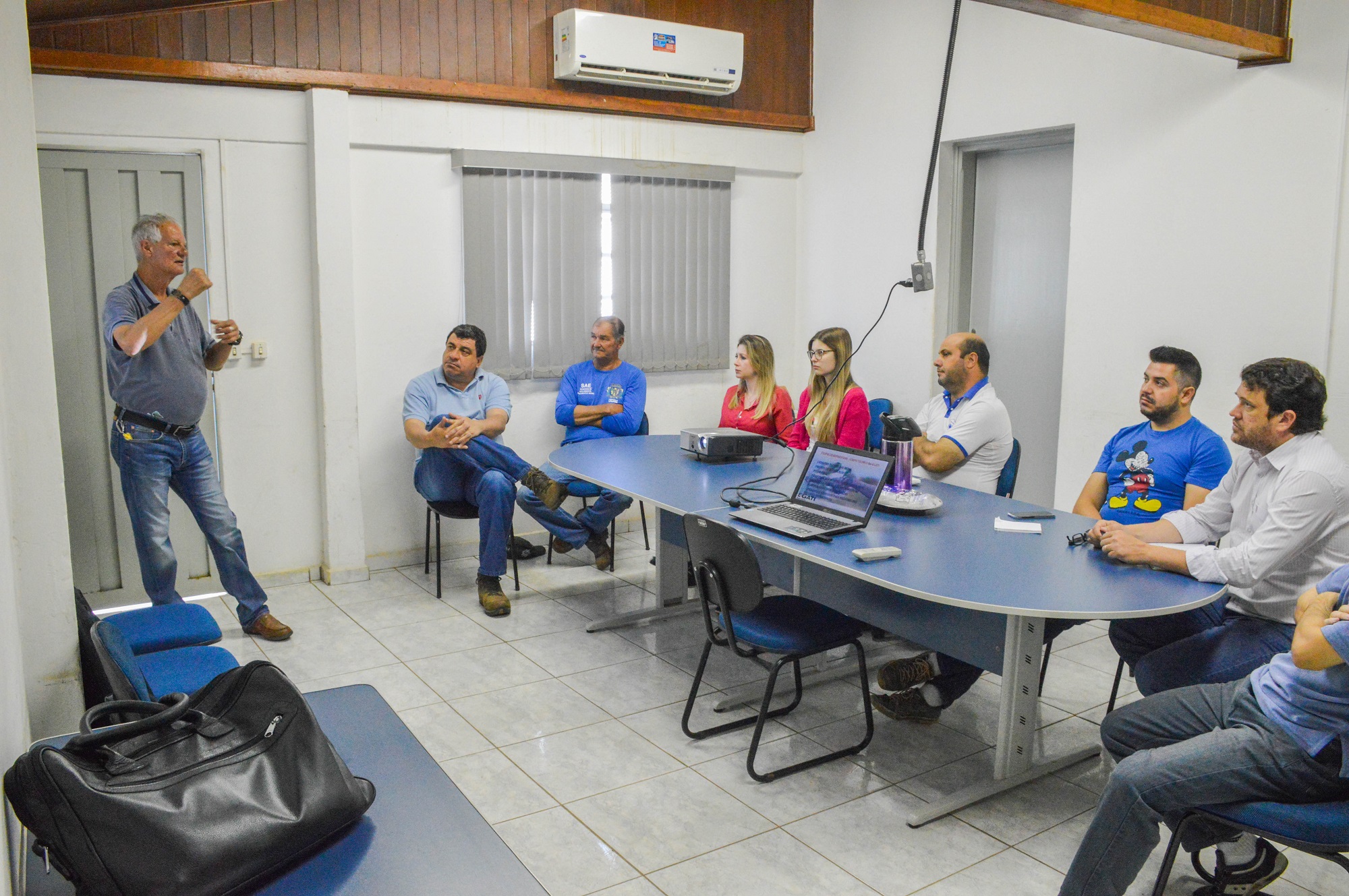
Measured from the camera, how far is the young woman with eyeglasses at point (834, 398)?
4633 mm

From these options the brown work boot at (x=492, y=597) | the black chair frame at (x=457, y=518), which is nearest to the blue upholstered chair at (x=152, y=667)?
the brown work boot at (x=492, y=597)

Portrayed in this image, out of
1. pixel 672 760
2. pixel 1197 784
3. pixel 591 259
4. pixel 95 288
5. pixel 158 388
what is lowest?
pixel 672 760

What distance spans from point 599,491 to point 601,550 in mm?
317

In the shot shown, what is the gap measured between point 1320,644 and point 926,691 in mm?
1494

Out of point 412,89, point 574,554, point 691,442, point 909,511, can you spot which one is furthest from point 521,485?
point 909,511

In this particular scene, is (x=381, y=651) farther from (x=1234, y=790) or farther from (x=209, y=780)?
(x=1234, y=790)

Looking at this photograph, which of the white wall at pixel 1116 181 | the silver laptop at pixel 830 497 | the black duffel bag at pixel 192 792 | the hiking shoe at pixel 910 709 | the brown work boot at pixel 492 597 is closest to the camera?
the black duffel bag at pixel 192 792

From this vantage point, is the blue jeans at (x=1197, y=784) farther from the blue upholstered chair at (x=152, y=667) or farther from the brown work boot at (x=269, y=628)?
the brown work boot at (x=269, y=628)

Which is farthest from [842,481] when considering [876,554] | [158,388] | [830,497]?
[158,388]

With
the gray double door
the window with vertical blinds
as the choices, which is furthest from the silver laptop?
the gray double door

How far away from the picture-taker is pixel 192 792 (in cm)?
146

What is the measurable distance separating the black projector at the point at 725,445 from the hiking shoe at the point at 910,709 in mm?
1273

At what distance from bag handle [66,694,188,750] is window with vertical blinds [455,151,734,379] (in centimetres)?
378

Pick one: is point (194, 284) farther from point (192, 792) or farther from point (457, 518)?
point (192, 792)
